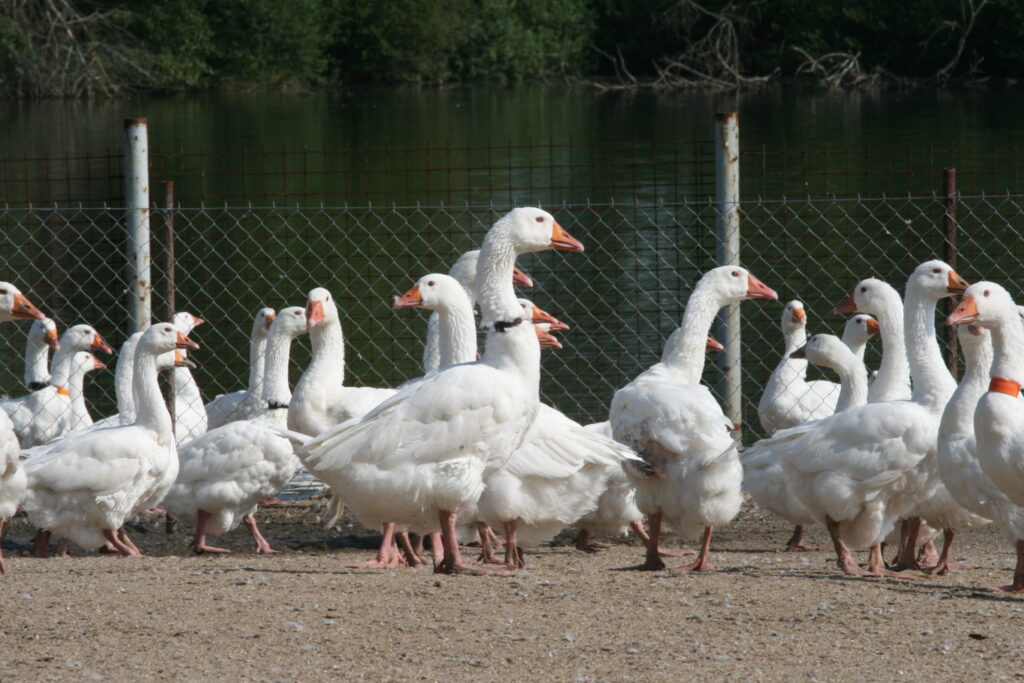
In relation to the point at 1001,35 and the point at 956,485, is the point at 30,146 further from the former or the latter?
the point at 1001,35

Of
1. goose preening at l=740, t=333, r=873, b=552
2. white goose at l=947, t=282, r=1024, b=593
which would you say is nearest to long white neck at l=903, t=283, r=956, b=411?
goose preening at l=740, t=333, r=873, b=552

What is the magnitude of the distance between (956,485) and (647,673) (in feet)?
8.36

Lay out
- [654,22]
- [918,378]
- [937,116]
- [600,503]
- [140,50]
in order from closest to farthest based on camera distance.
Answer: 1. [918,378]
2. [600,503]
3. [937,116]
4. [140,50]
5. [654,22]

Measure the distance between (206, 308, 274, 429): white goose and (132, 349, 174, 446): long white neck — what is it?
2.09 meters

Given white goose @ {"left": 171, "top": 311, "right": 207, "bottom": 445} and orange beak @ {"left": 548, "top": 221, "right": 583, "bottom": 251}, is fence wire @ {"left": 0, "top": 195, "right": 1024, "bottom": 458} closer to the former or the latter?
white goose @ {"left": 171, "top": 311, "right": 207, "bottom": 445}

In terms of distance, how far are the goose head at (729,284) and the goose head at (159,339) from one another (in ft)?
10.7

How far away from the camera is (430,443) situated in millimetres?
→ 6918

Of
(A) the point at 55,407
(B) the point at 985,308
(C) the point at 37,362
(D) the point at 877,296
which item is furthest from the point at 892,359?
(C) the point at 37,362

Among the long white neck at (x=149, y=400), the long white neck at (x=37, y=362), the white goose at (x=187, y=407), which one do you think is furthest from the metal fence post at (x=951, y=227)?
the long white neck at (x=37, y=362)

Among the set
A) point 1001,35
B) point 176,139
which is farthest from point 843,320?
point 1001,35

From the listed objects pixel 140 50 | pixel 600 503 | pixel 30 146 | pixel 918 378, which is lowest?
pixel 600 503

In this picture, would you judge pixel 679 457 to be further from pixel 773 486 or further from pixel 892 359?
pixel 892 359

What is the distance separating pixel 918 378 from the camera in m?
7.76

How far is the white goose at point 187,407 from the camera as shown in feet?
34.2
